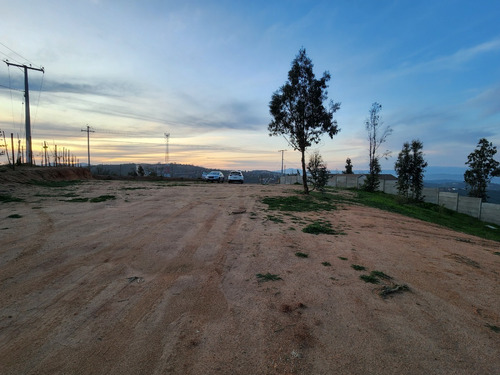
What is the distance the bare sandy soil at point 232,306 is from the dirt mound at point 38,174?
1634 centimetres

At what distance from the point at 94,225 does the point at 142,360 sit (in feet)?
17.4

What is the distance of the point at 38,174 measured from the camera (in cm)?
2242

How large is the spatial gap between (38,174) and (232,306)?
2628 cm

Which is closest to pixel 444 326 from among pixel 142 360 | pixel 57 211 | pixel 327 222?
pixel 142 360

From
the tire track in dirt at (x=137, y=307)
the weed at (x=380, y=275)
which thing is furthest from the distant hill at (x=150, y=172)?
the weed at (x=380, y=275)

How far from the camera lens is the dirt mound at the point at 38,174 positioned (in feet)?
59.7

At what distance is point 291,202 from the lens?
525 inches

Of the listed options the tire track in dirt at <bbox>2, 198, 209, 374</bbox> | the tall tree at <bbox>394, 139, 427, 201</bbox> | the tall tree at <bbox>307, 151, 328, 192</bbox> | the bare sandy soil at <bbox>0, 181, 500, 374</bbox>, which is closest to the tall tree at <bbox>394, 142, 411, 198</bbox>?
the tall tree at <bbox>394, 139, 427, 201</bbox>

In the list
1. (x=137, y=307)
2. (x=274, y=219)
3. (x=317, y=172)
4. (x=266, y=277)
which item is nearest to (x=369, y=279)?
(x=266, y=277)

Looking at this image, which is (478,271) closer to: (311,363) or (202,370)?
(311,363)

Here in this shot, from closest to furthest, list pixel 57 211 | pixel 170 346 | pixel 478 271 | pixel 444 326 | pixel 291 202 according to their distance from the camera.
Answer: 1. pixel 170 346
2. pixel 444 326
3. pixel 478 271
4. pixel 57 211
5. pixel 291 202

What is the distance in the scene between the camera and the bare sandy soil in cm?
244

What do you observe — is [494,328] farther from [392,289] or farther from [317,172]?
[317,172]

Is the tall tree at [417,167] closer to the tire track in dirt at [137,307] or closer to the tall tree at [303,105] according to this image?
the tall tree at [303,105]
